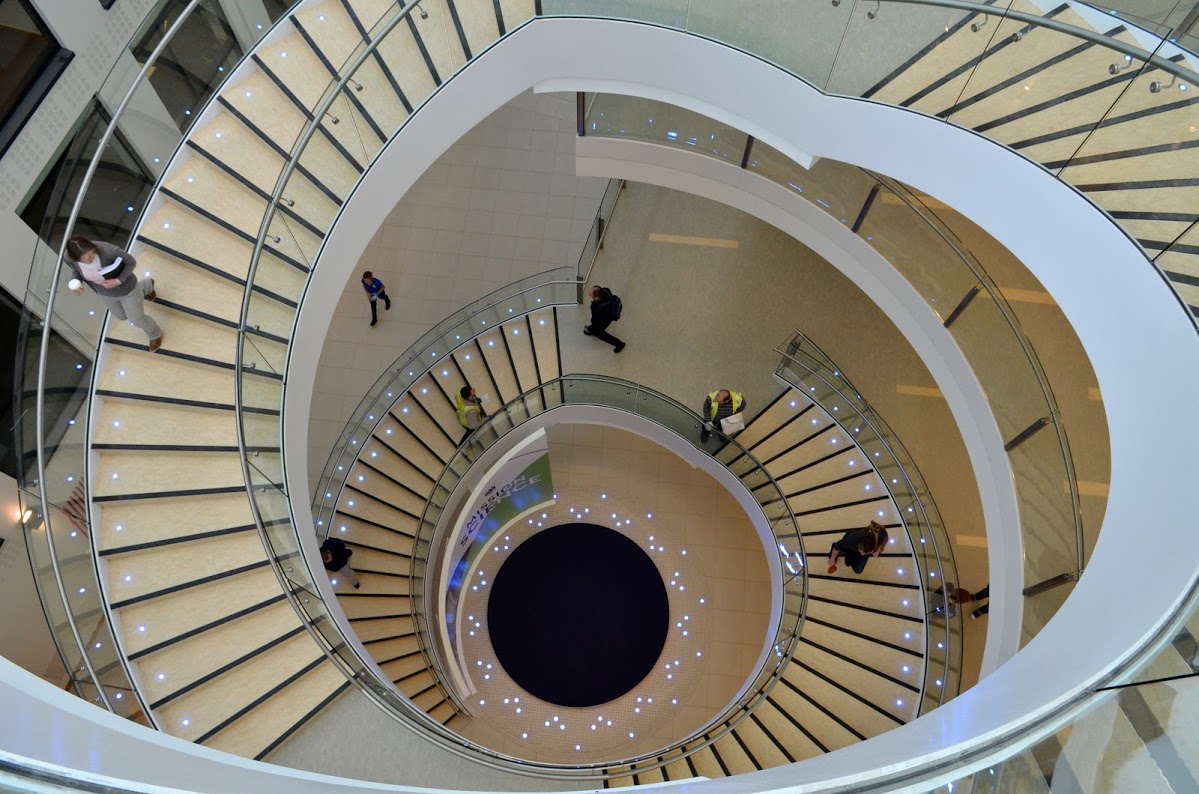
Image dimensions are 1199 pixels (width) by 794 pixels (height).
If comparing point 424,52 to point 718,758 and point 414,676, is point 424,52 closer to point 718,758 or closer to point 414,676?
point 414,676

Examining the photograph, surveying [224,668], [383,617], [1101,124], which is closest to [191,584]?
[224,668]

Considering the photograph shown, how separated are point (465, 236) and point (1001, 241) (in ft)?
29.9

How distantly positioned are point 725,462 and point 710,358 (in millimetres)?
1719

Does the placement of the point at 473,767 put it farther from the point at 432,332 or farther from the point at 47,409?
the point at 432,332

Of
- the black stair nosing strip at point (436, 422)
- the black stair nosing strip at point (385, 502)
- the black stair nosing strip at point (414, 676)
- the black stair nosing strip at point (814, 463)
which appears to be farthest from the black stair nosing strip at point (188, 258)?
the black stair nosing strip at point (814, 463)

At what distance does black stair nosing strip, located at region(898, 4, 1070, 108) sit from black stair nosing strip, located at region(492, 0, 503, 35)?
13.7ft

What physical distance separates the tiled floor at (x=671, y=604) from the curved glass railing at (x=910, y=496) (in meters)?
3.04

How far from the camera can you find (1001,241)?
7.46m

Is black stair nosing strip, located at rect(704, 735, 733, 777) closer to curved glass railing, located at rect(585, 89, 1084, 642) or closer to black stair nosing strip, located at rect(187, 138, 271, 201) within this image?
curved glass railing, located at rect(585, 89, 1084, 642)

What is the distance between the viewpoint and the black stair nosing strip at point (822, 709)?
10.2m

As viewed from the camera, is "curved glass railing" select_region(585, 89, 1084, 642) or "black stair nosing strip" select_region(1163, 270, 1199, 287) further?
"curved glass railing" select_region(585, 89, 1084, 642)

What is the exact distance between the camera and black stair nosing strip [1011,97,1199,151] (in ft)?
20.6

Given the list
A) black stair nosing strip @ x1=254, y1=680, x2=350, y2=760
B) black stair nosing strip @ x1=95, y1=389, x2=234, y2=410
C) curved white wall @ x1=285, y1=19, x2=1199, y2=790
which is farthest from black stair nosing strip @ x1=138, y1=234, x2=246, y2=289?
black stair nosing strip @ x1=254, y1=680, x2=350, y2=760

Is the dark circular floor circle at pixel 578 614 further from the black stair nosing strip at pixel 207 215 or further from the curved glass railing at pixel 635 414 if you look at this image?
the black stair nosing strip at pixel 207 215
